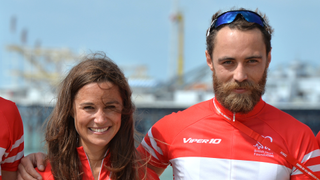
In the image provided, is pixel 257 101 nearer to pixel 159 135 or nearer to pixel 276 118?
pixel 276 118

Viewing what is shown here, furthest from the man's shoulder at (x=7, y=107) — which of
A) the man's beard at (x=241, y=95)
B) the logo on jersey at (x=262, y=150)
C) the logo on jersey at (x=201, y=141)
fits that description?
the logo on jersey at (x=262, y=150)

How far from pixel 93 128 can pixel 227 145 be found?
100 cm

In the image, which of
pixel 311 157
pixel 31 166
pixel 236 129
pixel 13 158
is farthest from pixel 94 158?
pixel 311 157

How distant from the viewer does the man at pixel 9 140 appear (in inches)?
86.7

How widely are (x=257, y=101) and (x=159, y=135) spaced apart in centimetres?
83

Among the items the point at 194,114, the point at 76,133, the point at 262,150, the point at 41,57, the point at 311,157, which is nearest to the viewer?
the point at 311,157

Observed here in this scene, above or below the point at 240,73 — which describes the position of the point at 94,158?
below

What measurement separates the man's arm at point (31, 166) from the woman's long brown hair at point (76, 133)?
68 millimetres

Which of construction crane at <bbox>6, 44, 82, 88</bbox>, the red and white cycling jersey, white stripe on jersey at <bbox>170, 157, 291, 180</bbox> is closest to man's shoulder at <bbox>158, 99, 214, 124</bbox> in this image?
the red and white cycling jersey

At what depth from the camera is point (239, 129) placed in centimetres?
238

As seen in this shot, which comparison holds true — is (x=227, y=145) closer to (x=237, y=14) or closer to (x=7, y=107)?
(x=237, y=14)

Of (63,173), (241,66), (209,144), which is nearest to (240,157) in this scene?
(209,144)

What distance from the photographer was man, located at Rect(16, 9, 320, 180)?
2.22 m

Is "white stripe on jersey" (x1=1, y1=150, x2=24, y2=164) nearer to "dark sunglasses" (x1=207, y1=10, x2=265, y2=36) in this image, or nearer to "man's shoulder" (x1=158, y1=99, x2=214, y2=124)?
A: "man's shoulder" (x1=158, y1=99, x2=214, y2=124)
